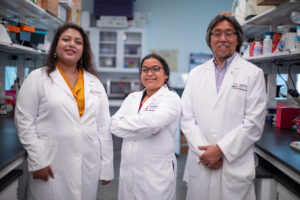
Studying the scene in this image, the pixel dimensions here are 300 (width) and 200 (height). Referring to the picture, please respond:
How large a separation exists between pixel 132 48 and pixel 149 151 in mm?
3925

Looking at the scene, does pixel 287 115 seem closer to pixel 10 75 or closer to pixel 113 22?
pixel 10 75

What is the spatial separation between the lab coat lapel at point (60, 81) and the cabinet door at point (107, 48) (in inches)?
143

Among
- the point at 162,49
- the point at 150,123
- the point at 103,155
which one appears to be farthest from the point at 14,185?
the point at 162,49

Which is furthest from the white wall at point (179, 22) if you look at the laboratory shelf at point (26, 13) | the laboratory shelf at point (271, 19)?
the laboratory shelf at point (26, 13)

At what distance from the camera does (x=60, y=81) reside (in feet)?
4.36

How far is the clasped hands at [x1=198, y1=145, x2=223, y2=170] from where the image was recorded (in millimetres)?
1302

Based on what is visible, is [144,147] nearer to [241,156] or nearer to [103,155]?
[103,155]

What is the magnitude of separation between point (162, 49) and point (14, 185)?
4.54m

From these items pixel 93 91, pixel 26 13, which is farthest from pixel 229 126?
pixel 26 13

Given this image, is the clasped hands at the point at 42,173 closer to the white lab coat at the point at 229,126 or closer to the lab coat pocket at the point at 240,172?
the white lab coat at the point at 229,126

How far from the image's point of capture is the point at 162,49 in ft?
17.6

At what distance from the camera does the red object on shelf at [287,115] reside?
2.04m

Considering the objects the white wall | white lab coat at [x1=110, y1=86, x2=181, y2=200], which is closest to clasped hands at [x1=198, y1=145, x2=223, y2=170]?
white lab coat at [x1=110, y1=86, x2=181, y2=200]

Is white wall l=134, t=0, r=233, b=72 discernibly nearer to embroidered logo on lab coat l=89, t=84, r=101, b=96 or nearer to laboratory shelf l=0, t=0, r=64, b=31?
laboratory shelf l=0, t=0, r=64, b=31
